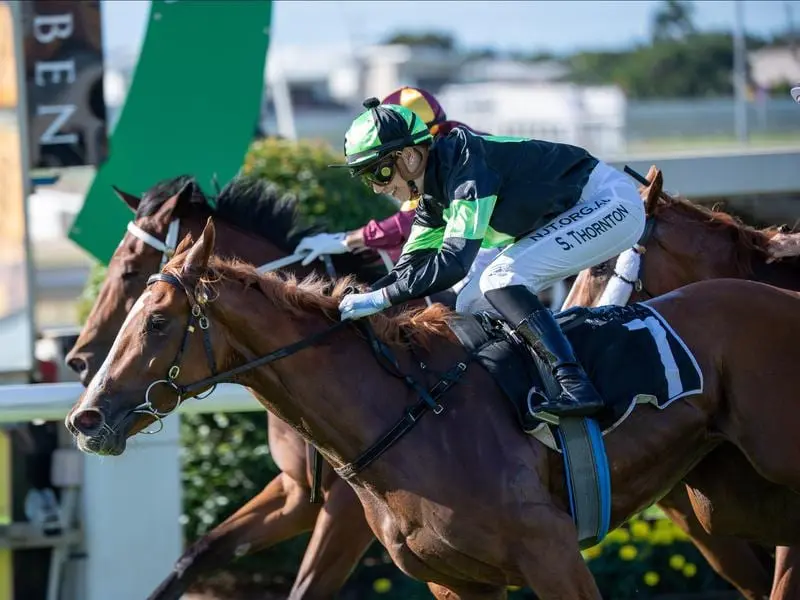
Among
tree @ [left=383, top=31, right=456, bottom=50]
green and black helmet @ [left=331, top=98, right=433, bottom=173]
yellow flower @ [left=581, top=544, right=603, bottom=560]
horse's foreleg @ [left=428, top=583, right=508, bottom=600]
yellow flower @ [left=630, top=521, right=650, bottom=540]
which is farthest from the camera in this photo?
tree @ [left=383, top=31, right=456, bottom=50]

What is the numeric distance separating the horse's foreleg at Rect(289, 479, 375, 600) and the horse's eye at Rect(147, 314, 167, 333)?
4.59 feet

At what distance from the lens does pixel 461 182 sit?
4.03 metres

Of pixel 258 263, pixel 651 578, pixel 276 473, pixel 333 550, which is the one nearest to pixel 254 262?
pixel 258 263

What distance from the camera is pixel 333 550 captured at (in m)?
4.92

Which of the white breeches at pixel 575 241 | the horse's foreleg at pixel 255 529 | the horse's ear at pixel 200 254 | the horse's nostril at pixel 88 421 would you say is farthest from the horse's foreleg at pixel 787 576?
the horse's nostril at pixel 88 421

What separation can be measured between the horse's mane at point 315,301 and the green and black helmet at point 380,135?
41cm

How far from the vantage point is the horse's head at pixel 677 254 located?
526 cm

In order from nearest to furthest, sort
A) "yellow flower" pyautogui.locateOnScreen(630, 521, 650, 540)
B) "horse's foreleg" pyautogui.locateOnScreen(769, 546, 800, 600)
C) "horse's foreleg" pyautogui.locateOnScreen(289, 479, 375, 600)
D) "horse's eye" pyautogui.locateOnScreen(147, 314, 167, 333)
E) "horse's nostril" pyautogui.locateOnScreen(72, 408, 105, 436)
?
1. "horse's nostril" pyautogui.locateOnScreen(72, 408, 105, 436)
2. "horse's eye" pyautogui.locateOnScreen(147, 314, 167, 333)
3. "horse's foreleg" pyautogui.locateOnScreen(769, 546, 800, 600)
4. "horse's foreleg" pyautogui.locateOnScreen(289, 479, 375, 600)
5. "yellow flower" pyautogui.locateOnScreen(630, 521, 650, 540)

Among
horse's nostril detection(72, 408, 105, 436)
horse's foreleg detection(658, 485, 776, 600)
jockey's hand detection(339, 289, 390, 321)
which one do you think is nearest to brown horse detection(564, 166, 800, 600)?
horse's foreleg detection(658, 485, 776, 600)

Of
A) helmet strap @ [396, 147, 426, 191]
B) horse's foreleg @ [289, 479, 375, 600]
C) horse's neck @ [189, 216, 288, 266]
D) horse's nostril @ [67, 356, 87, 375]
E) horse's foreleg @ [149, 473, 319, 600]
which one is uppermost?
helmet strap @ [396, 147, 426, 191]

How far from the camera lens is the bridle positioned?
12.5ft

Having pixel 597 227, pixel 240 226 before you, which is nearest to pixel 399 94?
pixel 240 226

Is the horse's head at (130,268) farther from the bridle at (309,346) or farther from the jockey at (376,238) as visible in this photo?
the bridle at (309,346)

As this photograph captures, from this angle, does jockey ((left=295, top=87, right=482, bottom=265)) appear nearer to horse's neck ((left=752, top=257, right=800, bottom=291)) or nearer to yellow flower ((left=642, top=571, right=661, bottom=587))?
horse's neck ((left=752, top=257, right=800, bottom=291))
